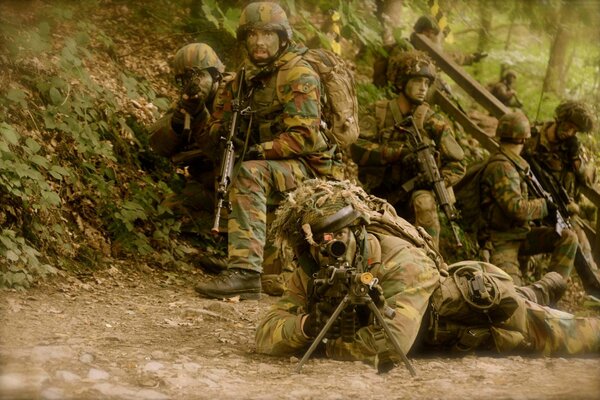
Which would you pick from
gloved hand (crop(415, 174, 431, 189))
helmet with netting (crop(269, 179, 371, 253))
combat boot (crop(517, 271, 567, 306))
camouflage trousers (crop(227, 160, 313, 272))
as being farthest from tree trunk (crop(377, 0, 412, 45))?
helmet with netting (crop(269, 179, 371, 253))

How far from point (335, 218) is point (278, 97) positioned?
259 centimetres

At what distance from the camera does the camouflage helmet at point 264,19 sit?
273 inches

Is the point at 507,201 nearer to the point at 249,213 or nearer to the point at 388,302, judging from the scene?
the point at 249,213

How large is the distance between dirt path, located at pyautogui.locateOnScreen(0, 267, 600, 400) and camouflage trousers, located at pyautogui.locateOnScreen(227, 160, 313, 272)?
0.51 metres

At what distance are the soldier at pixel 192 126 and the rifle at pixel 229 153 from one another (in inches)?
25.7

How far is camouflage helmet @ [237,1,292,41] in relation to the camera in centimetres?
694

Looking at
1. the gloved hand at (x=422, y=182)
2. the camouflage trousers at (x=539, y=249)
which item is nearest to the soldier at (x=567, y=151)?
the camouflage trousers at (x=539, y=249)

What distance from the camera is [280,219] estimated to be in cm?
482

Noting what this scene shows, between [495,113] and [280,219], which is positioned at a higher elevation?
[495,113]

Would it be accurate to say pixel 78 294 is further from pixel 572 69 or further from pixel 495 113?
pixel 572 69

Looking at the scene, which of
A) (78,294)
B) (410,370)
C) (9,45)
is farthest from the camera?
(9,45)

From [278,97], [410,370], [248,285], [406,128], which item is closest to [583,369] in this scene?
[410,370]

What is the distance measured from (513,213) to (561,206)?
1007 mm

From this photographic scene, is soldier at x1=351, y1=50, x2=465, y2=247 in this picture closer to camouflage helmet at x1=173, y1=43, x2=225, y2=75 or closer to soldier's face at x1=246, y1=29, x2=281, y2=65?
camouflage helmet at x1=173, y1=43, x2=225, y2=75
